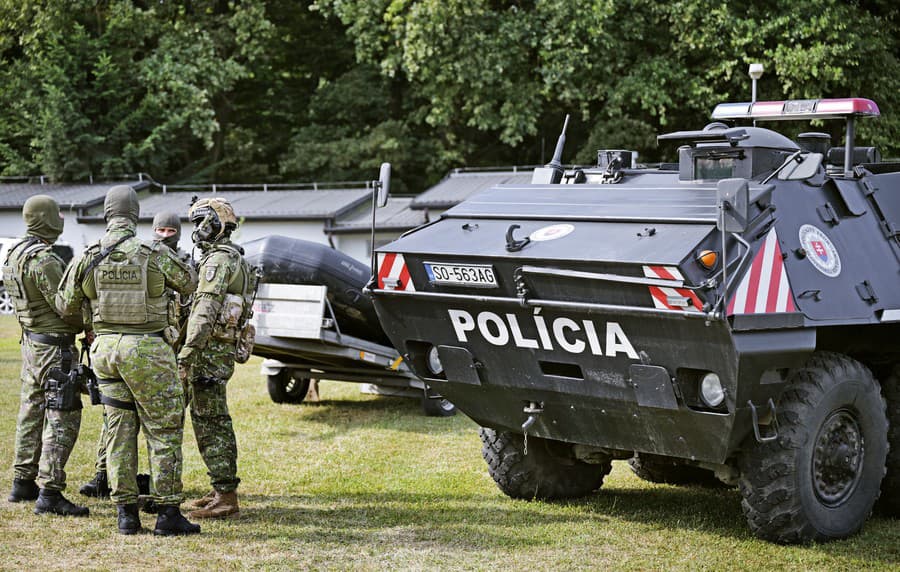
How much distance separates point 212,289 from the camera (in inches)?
276

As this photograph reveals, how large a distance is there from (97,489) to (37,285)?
1441mm

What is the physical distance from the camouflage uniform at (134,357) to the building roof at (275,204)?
700 inches

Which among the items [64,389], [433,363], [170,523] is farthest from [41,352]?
[433,363]

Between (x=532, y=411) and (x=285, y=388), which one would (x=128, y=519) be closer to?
(x=532, y=411)

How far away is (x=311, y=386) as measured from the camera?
12672 mm

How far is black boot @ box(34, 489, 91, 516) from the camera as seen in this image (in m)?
7.04

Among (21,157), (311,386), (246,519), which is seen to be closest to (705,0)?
(311,386)

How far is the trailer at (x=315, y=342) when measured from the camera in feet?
33.7

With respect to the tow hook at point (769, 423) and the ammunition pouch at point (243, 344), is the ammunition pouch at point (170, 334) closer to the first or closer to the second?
the ammunition pouch at point (243, 344)

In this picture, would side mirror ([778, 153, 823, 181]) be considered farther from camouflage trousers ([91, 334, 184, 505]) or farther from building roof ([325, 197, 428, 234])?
building roof ([325, 197, 428, 234])

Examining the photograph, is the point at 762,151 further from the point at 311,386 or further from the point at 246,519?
the point at 311,386

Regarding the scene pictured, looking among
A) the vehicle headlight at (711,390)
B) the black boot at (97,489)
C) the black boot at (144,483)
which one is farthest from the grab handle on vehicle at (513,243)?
the black boot at (97,489)

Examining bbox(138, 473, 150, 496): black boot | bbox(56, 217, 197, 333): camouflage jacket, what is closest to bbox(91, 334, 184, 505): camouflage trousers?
bbox(56, 217, 197, 333): camouflage jacket

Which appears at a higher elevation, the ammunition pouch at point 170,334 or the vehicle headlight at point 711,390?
the ammunition pouch at point 170,334
